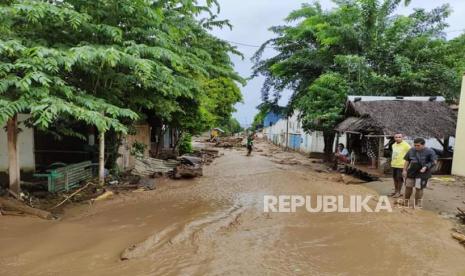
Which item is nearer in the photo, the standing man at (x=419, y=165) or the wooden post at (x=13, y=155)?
the wooden post at (x=13, y=155)

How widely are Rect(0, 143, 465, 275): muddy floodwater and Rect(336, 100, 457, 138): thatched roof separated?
5621 mm

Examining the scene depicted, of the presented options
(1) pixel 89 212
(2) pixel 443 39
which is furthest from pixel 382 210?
(2) pixel 443 39

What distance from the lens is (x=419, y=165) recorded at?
759 centimetres

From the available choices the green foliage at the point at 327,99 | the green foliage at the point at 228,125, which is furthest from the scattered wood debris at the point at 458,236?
the green foliage at the point at 228,125

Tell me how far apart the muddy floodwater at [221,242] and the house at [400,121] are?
5561 mm

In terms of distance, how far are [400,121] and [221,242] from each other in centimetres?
996

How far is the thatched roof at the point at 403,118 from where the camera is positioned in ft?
41.5

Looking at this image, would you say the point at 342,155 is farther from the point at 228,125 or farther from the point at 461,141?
the point at 228,125

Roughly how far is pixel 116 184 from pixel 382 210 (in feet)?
23.1

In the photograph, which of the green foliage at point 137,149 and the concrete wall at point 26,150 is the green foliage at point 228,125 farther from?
the concrete wall at point 26,150

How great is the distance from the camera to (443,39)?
57.2 ft

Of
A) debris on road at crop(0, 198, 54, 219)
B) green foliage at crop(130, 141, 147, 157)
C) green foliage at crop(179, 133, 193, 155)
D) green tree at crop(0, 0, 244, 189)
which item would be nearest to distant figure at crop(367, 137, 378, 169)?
green tree at crop(0, 0, 244, 189)

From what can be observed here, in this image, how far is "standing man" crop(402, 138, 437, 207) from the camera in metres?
7.50

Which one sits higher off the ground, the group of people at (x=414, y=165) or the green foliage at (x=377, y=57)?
the green foliage at (x=377, y=57)
